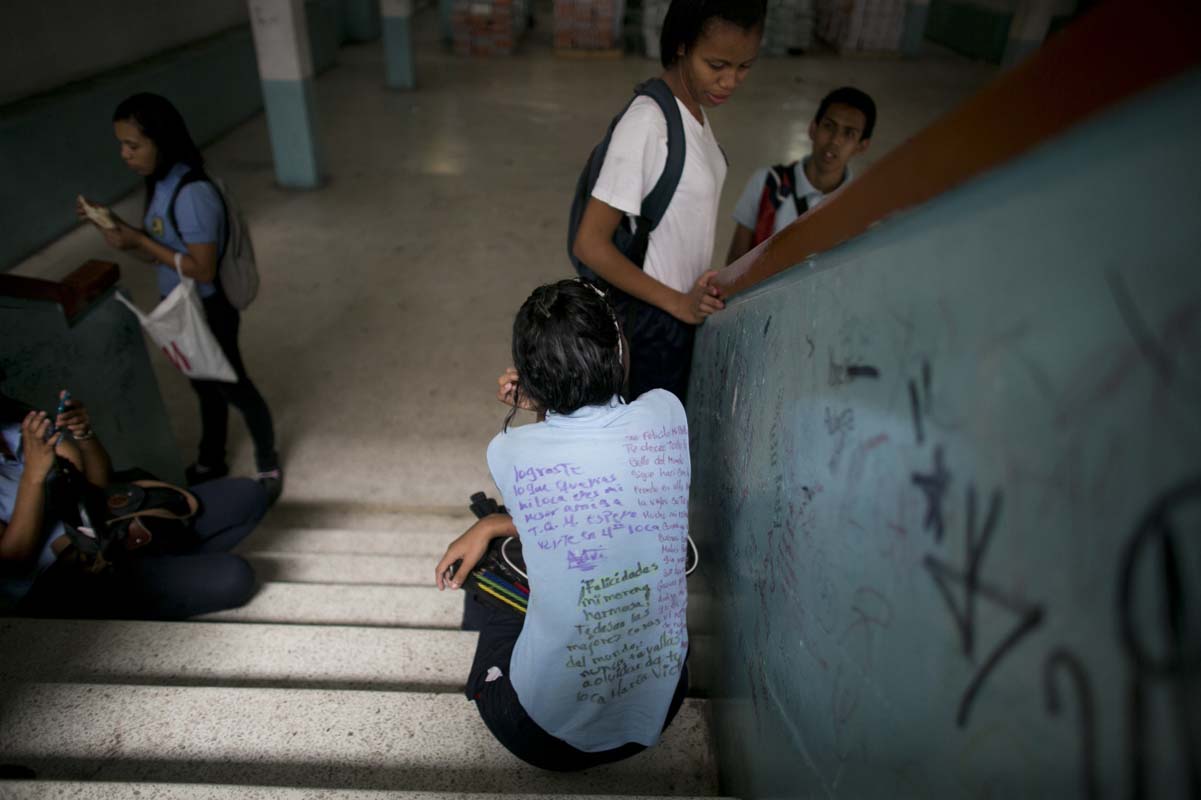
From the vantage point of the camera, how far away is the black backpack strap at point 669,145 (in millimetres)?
1777

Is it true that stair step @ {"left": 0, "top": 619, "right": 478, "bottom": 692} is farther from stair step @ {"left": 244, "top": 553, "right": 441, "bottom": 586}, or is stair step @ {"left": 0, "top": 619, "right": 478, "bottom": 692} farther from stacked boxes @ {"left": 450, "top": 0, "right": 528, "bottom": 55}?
stacked boxes @ {"left": 450, "top": 0, "right": 528, "bottom": 55}

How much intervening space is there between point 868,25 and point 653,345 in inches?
579

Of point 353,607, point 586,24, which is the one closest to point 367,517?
point 353,607

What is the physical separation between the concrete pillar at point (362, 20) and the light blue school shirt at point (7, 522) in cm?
1427

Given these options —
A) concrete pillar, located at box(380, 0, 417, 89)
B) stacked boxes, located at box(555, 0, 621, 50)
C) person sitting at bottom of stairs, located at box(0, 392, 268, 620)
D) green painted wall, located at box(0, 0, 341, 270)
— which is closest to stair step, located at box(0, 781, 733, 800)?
person sitting at bottom of stairs, located at box(0, 392, 268, 620)

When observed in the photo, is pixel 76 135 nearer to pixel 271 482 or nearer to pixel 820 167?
pixel 271 482

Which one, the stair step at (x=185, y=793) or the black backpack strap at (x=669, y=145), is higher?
the black backpack strap at (x=669, y=145)

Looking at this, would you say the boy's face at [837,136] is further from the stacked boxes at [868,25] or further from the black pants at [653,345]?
the stacked boxes at [868,25]

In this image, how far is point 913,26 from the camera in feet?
44.7

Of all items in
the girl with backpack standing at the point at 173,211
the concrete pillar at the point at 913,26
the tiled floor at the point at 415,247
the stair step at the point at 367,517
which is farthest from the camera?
the concrete pillar at the point at 913,26

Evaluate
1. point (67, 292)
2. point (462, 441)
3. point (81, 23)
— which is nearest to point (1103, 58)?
point (67, 292)

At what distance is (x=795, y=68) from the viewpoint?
13.0 m

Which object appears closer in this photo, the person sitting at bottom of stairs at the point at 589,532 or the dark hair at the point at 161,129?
the person sitting at bottom of stairs at the point at 589,532

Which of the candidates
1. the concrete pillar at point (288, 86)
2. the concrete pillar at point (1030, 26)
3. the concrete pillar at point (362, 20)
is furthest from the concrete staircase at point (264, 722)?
the concrete pillar at point (362, 20)
